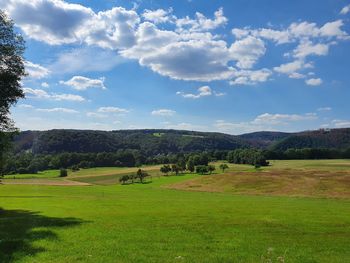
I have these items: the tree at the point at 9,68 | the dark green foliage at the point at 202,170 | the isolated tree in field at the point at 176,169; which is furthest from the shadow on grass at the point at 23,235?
the isolated tree in field at the point at 176,169

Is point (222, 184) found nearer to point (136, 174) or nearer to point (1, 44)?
point (136, 174)

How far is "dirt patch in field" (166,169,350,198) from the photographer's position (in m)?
80.8

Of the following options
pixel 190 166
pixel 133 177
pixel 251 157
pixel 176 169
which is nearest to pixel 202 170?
pixel 190 166

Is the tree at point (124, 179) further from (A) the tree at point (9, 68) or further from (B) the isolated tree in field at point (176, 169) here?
(A) the tree at point (9, 68)

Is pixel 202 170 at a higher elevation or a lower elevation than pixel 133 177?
higher

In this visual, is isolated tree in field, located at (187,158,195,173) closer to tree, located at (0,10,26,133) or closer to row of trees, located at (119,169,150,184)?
row of trees, located at (119,169,150,184)

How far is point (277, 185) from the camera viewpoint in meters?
92.8

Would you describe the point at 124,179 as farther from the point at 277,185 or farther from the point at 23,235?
the point at 23,235

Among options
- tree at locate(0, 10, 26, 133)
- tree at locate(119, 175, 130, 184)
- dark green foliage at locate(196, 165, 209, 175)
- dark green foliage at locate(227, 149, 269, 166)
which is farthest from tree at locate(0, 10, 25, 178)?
dark green foliage at locate(227, 149, 269, 166)

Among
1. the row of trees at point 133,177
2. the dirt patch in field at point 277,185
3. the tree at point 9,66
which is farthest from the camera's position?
the row of trees at point 133,177

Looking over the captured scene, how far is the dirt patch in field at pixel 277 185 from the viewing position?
265ft

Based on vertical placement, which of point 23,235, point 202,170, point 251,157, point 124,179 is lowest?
point 124,179

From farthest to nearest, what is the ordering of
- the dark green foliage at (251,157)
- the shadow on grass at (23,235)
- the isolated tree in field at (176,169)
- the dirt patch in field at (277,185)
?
the dark green foliage at (251,157) < the isolated tree in field at (176,169) < the dirt patch in field at (277,185) < the shadow on grass at (23,235)

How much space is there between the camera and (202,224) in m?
29.1
